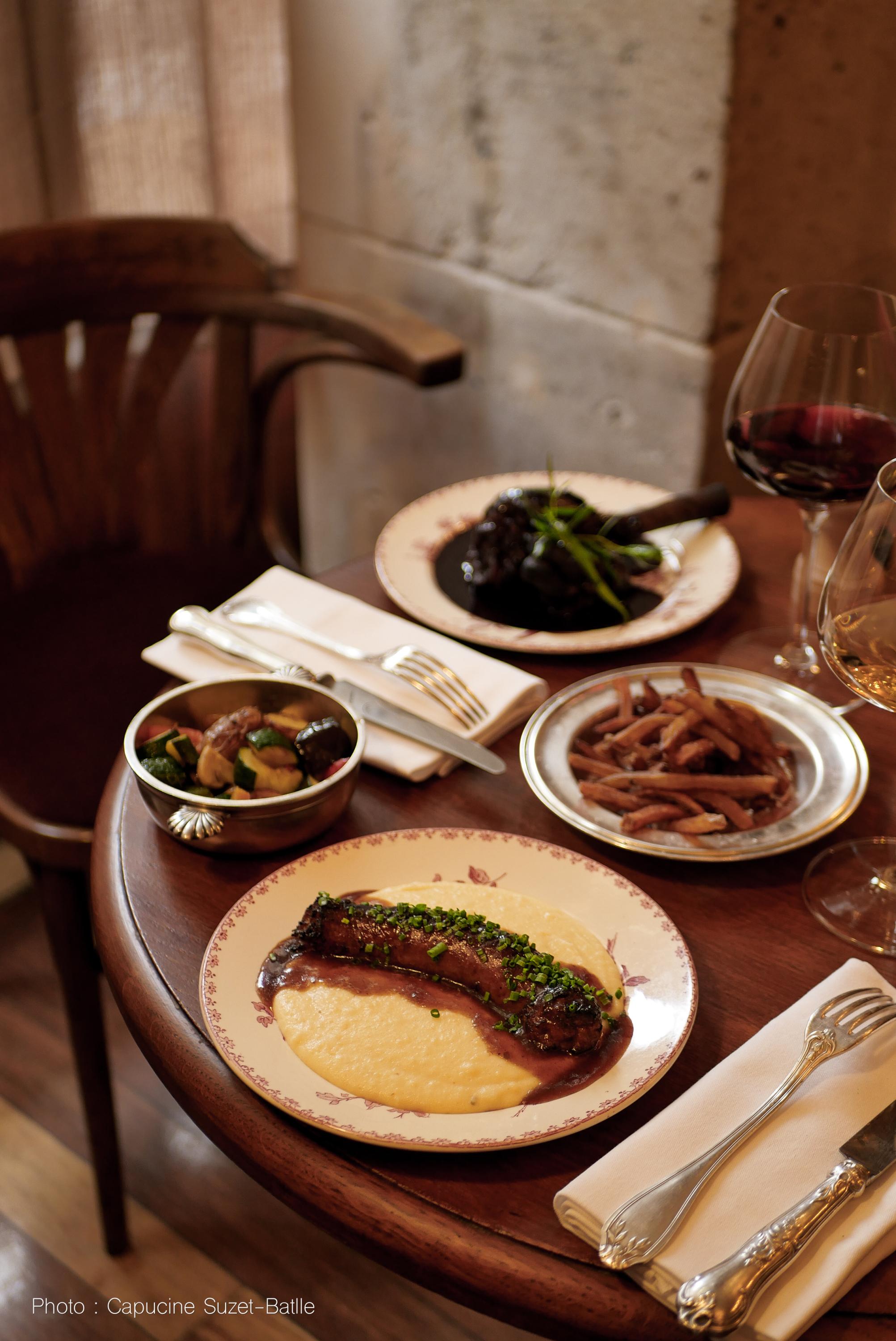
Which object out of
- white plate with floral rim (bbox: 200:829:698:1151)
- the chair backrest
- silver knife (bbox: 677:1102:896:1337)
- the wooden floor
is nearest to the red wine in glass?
white plate with floral rim (bbox: 200:829:698:1151)

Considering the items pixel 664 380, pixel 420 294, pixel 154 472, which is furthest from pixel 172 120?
pixel 664 380

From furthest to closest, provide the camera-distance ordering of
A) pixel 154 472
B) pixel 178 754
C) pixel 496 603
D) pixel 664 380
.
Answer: pixel 154 472
pixel 664 380
pixel 496 603
pixel 178 754

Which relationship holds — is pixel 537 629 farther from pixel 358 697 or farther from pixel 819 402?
pixel 819 402

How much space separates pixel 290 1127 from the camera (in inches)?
28.2

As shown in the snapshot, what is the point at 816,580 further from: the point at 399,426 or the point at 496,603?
the point at 399,426

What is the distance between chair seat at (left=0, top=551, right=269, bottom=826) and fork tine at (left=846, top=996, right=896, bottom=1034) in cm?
97

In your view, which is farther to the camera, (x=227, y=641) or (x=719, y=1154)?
(x=227, y=641)

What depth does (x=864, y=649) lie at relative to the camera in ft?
2.68

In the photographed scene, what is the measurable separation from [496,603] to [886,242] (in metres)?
1.16

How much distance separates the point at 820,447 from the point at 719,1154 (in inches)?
25.6

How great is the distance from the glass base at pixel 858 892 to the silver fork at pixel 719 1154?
0.09 metres

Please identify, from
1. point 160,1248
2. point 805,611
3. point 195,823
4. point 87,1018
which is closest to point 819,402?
point 805,611

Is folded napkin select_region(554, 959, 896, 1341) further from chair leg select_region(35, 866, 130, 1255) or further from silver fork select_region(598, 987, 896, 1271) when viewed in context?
chair leg select_region(35, 866, 130, 1255)

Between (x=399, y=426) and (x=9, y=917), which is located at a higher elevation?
(x=399, y=426)
